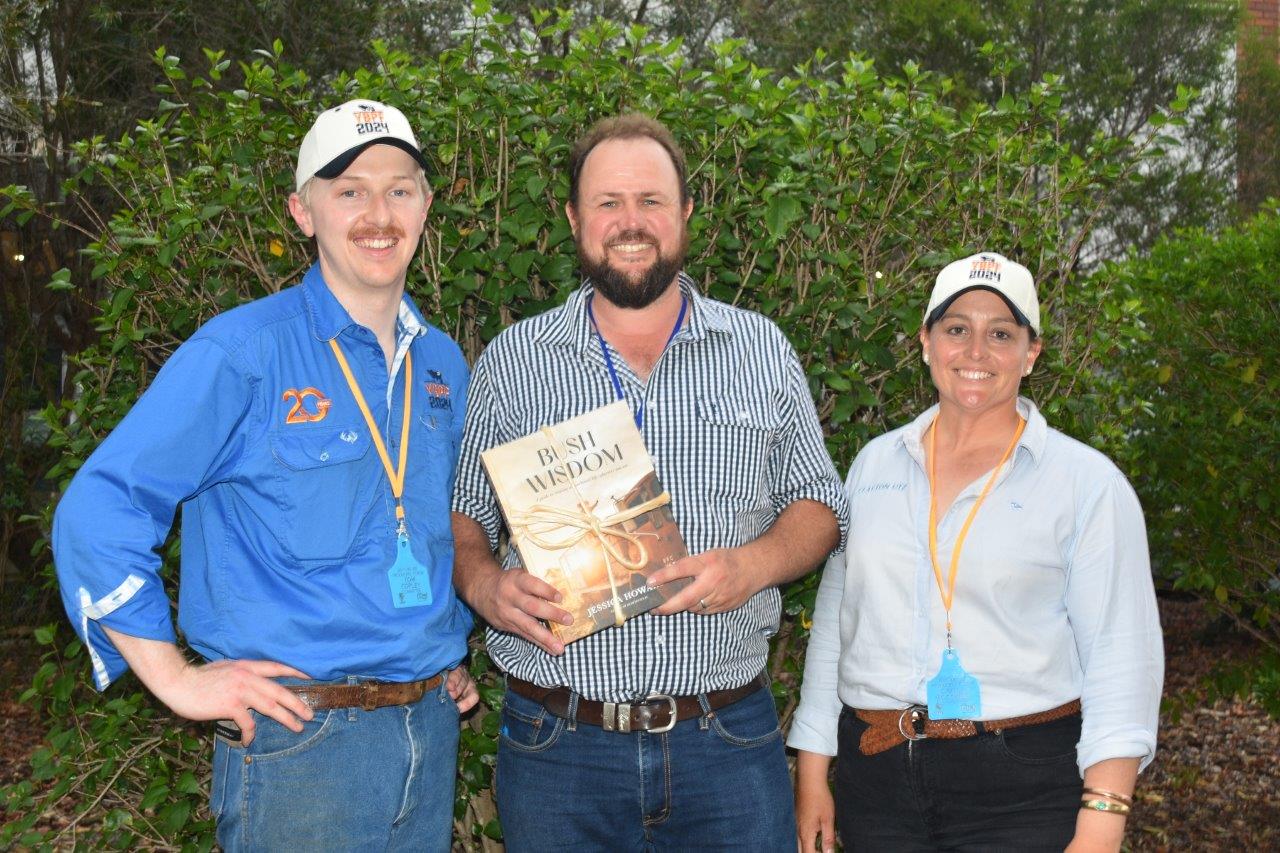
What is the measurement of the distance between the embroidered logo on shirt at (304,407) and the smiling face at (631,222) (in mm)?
808

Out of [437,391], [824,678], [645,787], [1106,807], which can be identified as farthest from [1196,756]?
[437,391]

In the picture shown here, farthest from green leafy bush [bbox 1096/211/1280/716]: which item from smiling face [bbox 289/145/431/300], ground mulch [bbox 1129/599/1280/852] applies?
smiling face [bbox 289/145/431/300]

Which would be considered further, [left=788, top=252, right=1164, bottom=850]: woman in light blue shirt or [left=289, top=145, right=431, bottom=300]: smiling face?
[left=289, top=145, right=431, bottom=300]: smiling face

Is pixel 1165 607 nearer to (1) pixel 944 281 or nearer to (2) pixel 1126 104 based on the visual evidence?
(1) pixel 944 281

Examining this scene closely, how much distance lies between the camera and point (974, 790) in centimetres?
289

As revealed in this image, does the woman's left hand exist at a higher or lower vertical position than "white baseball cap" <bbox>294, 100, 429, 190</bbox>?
lower

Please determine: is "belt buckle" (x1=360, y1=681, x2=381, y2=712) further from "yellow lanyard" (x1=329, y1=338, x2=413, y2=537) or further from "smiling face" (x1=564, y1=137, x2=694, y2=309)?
"smiling face" (x1=564, y1=137, x2=694, y2=309)

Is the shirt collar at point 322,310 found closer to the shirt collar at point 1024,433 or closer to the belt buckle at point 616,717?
the belt buckle at point 616,717

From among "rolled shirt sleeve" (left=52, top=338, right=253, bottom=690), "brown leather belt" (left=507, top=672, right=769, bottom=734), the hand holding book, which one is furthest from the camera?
"brown leather belt" (left=507, top=672, right=769, bottom=734)

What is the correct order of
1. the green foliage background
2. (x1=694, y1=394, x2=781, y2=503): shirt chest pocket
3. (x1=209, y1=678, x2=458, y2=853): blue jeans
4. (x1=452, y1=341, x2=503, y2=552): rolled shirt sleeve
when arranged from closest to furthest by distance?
1. (x1=209, y1=678, x2=458, y2=853): blue jeans
2. (x1=694, y1=394, x2=781, y2=503): shirt chest pocket
3. (x1=452, y1=341, x2=503, y2=552): rolled shirt sleeve
4. the green foliage background

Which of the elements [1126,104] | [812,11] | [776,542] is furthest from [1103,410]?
[1126,104]

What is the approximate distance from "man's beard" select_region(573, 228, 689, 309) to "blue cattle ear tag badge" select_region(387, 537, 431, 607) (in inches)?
33.5

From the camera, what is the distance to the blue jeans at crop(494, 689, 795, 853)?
3082 millimetres

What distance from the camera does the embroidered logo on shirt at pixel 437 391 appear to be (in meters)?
3.16
